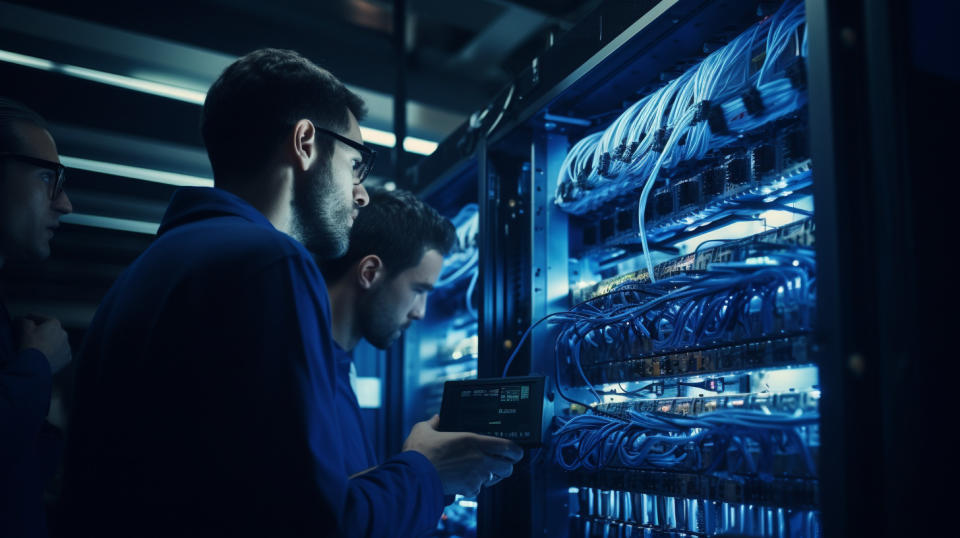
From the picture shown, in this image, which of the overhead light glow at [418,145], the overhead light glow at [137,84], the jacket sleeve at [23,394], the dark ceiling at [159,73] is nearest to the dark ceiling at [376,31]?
the dark ceiling at [159,73]

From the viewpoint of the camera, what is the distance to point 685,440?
116cm

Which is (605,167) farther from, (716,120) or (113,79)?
(113,79)

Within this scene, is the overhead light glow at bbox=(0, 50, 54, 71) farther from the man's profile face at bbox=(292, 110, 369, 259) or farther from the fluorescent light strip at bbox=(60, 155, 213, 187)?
the man's profile face at bbox=(292, 110, 369, 259)

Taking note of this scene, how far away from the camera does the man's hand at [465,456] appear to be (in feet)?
4.35

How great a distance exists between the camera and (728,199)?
1.23 metres

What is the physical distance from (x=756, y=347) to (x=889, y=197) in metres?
0.33

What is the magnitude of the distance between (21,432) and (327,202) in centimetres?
89

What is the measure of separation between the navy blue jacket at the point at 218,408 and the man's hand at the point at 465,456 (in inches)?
10.7

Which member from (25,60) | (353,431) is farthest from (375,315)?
(25,60)

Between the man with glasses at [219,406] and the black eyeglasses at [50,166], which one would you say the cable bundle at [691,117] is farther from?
the black eyeglasses at [50,166]

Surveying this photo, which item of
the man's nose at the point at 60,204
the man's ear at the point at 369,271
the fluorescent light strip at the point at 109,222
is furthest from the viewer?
the fluorescent light strip at the point at 109,222

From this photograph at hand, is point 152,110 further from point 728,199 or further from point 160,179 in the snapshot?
point 728,199

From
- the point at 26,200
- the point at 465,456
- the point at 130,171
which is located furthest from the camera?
the point at 130,171

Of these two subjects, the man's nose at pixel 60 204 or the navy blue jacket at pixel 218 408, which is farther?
the man's nose at pixel 60 204
